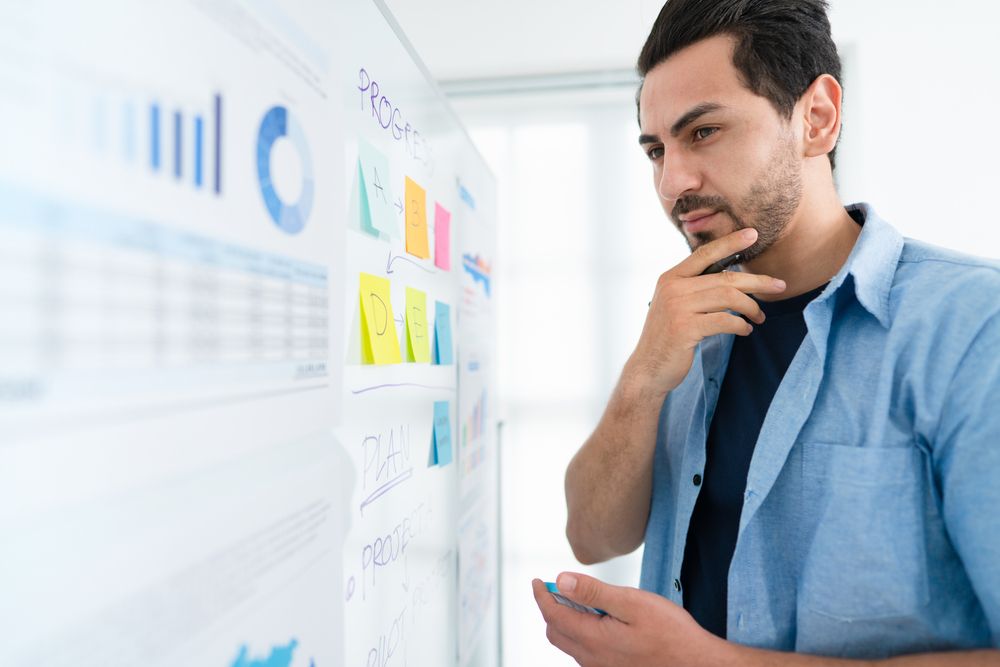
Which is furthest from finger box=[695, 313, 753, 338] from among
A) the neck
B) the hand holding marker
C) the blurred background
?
the blurred background

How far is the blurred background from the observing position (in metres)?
1.85

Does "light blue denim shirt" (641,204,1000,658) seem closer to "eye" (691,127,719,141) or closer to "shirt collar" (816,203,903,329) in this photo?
"shirt collar" (816,203,903,329)

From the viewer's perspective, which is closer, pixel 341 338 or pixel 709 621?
pixel 341 338

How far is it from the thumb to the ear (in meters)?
0.76

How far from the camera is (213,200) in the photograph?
437 mm

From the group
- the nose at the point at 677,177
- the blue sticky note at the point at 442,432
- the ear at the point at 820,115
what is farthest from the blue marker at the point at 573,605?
the ear at the point at 820,115

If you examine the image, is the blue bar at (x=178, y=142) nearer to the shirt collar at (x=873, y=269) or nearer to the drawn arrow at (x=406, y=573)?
the drawn arrow at (x=406, y=573)

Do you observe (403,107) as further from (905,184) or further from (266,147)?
(905,184)

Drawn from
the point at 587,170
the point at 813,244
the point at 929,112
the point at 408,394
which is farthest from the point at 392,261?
the point at 929,112

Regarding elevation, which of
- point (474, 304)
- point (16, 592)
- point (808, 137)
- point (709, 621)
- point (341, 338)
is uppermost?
point (808, 137)

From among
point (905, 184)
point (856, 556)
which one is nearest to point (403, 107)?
point (856, 556)

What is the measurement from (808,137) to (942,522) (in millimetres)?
615

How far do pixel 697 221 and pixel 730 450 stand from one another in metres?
0.39

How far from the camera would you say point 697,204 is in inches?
37.4
